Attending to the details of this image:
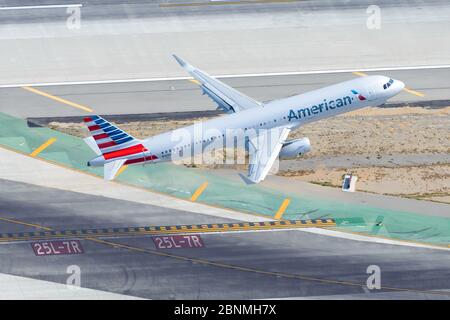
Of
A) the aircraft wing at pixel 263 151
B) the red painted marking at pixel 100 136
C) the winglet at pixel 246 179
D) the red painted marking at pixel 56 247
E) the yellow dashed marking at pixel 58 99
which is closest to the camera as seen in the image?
the red painted marking at pixel 56 247

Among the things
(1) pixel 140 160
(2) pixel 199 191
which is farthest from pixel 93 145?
(2) pixel 199 191

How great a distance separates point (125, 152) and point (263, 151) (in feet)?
36.6

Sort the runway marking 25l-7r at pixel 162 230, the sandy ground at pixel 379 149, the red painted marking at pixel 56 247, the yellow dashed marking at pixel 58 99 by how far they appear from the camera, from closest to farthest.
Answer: the red painted marking at pixel 56 247
the runway marking 25l-7r at pixel 162 230
the sandy ground at pixel 379 149
the yellow dashed marking at pixel 58 99

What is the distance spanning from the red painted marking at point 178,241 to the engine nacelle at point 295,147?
1265 cm

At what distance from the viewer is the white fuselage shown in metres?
92.6

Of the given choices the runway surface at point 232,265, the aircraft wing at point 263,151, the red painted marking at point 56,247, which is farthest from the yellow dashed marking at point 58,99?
the red painted marking at point 56,247

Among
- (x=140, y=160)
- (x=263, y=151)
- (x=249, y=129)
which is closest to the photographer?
(x=140, y=160)

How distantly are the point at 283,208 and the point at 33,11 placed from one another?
148ft

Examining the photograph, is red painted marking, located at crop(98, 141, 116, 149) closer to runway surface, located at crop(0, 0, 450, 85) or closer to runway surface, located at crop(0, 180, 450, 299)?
runway surface, located at crop(0, 180, 450, 299)

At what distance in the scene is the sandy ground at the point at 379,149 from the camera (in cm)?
9325

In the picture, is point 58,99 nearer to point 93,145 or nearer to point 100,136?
point 93,145

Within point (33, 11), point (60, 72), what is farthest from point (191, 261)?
point (33, 11)

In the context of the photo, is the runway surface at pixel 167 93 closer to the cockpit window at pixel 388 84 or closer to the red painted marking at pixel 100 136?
the cockpit window at pixel 388 84

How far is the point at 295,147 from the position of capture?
94188 millimetres
